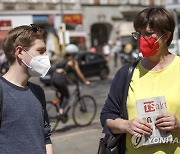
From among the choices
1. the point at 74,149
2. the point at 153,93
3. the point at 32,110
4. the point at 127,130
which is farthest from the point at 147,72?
the point at 74,149

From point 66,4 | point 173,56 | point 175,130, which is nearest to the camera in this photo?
point 175,130

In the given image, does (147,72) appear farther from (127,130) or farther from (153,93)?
(127,130)

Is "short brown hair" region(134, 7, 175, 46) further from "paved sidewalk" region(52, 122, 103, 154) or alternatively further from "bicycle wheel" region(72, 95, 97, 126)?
"bicycle wheel" region(72, 95, 97, 126)

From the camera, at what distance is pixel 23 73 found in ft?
9.08

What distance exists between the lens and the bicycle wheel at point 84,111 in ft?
31.9

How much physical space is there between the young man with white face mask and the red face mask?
569mm

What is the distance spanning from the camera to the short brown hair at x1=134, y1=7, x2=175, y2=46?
278 centimetres

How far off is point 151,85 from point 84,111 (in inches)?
277

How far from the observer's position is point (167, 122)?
104 inches

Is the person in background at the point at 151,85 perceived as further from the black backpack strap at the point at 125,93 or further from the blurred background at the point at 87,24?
the blurred background at the point at 87,24

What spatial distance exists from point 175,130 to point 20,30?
1039mm

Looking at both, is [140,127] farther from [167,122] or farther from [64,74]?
[64,74]

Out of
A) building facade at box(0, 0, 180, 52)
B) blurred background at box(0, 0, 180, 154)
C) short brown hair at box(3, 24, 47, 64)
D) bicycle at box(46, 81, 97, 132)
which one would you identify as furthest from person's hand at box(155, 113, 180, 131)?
building facade at box(0, 0, 180, 52)

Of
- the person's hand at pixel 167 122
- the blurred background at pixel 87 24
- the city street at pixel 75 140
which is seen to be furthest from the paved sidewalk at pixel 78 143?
the blurred background at pixel 87 24
